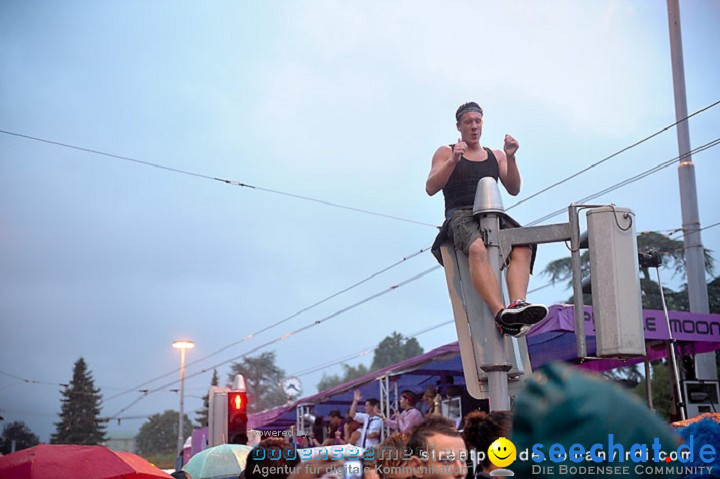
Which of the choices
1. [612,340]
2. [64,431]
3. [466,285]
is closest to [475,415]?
[612,340]

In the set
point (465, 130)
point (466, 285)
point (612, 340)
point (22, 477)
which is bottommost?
point (22, 477)

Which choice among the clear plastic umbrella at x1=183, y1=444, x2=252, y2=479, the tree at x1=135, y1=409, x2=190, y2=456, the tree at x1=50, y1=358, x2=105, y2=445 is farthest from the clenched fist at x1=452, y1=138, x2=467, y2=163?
the tree at x1=135, y1=409, x2=190, y2=456

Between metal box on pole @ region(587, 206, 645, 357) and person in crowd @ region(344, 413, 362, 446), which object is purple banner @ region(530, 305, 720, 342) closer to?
person in crowd @ region(344, 413, 362, 446)

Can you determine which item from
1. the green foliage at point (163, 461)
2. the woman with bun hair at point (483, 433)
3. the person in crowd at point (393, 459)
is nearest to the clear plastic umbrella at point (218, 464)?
the woman with bun hair at point (483, 433)

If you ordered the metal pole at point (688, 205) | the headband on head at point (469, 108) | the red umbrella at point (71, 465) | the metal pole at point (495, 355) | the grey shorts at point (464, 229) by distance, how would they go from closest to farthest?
1. the metal pole at point (495, 355)
2. the red umbrella at point (71, 465)
3. the grey shorts at point (464, 229)
4. the headband on head at point (469, 108)
5. the metal pole at point (688, 205)

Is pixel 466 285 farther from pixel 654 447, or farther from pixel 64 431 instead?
pixel 64 431

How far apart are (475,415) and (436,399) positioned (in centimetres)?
784

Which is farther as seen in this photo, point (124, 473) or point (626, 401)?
point (124, 473)

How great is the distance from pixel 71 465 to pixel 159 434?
102m

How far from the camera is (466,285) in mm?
5961

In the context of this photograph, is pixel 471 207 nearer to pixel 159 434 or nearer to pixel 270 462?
pixel 270 462

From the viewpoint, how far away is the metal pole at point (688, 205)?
1538 centimetres

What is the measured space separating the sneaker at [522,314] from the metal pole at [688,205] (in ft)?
35.8

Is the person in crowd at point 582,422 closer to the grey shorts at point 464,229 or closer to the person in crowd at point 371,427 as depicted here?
the grey shorts at point 464,229
